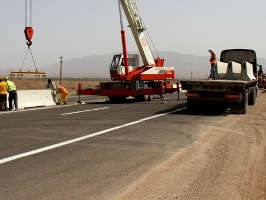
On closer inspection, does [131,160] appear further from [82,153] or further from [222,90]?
[222,90]

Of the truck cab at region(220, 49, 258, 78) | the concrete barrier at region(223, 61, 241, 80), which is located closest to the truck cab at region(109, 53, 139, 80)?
the truck cab at region(220, 49, 258, 78)

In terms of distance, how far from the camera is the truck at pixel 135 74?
22.0 meters

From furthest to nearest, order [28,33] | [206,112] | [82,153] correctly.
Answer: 1. [28,33]
2. [206,112]
3. [82,153]

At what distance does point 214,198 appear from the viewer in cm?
525

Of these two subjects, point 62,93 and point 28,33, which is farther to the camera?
point 62,93

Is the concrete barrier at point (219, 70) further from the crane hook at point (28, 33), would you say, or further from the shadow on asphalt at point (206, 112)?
the crane hook at point (28, 33)

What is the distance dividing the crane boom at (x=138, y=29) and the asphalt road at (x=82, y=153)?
11.1 meters

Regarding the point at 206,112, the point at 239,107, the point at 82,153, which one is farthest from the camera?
the point at 206,112

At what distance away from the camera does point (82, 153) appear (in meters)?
7.74

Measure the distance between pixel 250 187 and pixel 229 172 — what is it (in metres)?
0.81

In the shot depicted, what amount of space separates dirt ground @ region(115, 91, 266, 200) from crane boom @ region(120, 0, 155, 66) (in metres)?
13.9

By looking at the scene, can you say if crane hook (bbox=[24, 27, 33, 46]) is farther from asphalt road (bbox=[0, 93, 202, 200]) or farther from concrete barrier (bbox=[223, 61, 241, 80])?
concrete barrier (bbox=[223, 61, 241, 80])

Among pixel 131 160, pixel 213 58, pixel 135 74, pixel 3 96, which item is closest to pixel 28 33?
pixel 3 96

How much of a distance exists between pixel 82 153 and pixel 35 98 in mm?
13562
